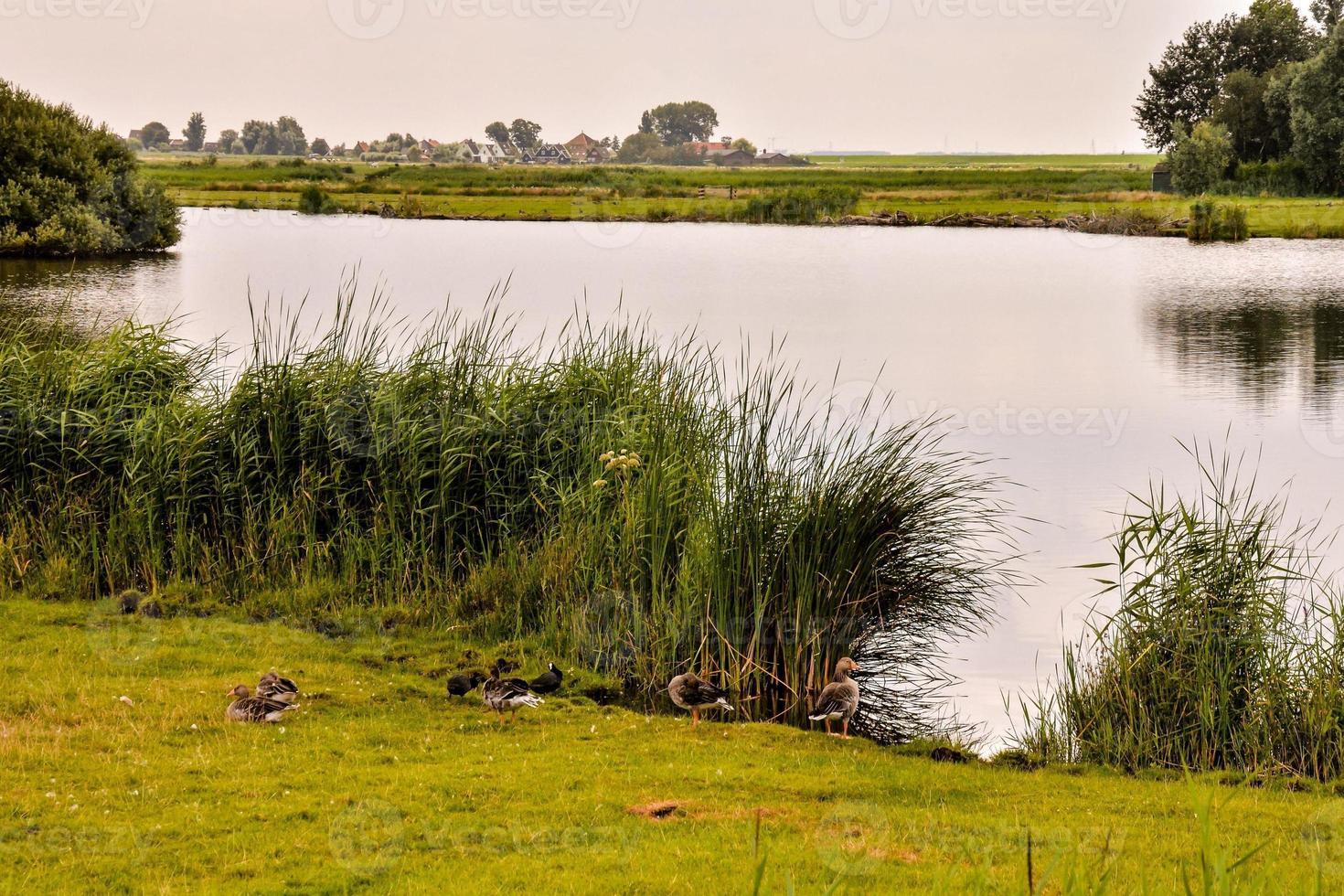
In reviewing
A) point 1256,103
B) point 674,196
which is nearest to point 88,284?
point 674,196

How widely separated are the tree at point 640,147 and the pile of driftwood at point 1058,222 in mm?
85193

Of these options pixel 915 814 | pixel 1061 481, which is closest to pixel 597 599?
pixel 915 814

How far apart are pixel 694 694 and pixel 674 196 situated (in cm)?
8151

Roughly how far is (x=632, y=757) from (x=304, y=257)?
4436 cm

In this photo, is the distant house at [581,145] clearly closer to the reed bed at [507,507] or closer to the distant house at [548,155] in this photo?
the distant house at [548,155]

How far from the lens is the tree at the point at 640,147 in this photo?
158 m

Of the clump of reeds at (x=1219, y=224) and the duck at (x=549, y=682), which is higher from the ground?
the clump of reeds at (x=1219, y=224)

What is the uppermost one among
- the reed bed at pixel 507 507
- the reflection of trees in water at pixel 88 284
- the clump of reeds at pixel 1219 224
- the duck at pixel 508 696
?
the clump of reeds at pixel 1219 224

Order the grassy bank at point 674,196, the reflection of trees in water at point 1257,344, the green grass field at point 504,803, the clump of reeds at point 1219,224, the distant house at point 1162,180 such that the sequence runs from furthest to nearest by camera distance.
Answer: the distant house at point 1162,180 < the grassy bank at point 674,196 < the clump of reeds at point 1219,224 < the reflection of trees in water at point 1257,344 < the green grass field at point 504,803

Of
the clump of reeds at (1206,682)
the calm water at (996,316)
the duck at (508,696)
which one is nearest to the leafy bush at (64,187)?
the calm water at (996,316)

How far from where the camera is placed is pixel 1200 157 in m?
68.9

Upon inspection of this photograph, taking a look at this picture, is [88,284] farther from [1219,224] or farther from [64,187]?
[1219,224]

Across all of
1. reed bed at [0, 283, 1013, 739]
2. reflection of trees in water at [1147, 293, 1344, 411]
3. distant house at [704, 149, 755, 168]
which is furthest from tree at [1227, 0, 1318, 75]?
distant house at [704, 149, 755, 168]

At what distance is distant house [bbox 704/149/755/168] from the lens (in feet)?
553
